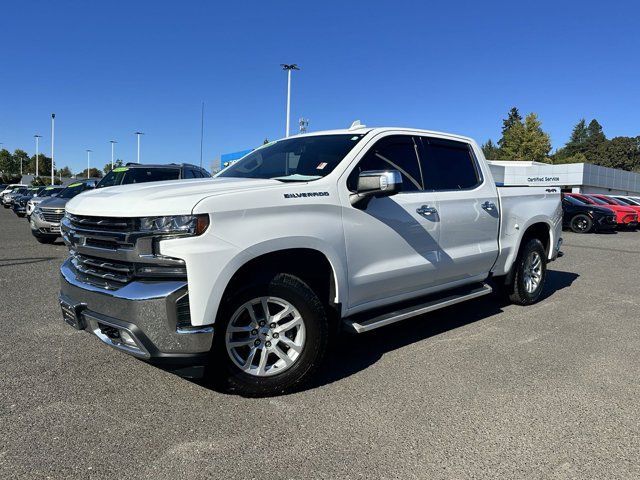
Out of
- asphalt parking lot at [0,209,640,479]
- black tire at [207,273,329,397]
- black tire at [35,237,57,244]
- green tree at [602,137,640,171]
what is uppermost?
green tree at [602,137,640,171]

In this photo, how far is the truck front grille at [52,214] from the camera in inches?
436

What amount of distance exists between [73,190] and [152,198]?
11.9 meters

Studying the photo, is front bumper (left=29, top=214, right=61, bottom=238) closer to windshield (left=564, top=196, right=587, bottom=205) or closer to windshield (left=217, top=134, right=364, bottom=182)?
windshield (left=217, top=134, right=364, bottom=182)

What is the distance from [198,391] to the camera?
3.48 metres

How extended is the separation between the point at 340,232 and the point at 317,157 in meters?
0.84

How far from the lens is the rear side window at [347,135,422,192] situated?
13.5 feet

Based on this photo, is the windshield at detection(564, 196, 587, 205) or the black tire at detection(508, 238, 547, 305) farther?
the windshield at detection(564, 196, 587, 205)

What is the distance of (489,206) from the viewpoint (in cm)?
521

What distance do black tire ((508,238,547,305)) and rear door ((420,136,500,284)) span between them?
741mm

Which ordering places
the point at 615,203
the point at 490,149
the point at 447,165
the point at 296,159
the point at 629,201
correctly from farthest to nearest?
the point at 490,149 < the point at 629,201 < the point at 615,203 < the point at 447,165 < the point at 296,159

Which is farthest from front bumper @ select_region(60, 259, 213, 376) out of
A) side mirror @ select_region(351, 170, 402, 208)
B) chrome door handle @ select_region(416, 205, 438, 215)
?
chrome door handle @ select_region(416, 205, 438, 215)

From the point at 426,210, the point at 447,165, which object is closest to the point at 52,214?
the point at 447,165

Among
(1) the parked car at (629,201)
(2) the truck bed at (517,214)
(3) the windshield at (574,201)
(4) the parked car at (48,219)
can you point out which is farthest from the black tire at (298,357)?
(1) the parked car at (629,201)

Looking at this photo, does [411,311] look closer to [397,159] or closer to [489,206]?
[397,159]
